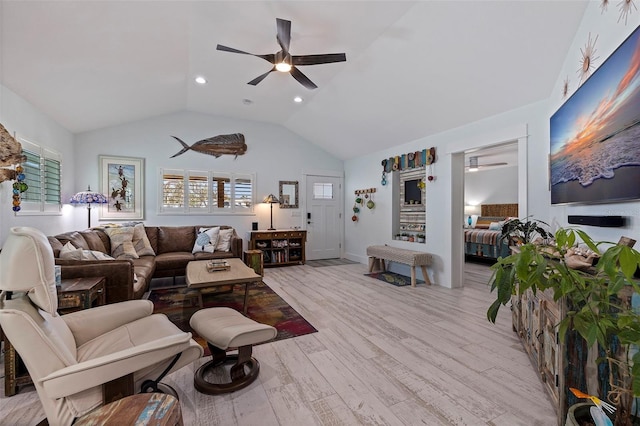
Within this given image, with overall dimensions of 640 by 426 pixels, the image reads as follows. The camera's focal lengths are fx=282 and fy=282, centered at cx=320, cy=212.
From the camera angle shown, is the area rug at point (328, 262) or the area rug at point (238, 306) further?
the area rug at point (328, 262)

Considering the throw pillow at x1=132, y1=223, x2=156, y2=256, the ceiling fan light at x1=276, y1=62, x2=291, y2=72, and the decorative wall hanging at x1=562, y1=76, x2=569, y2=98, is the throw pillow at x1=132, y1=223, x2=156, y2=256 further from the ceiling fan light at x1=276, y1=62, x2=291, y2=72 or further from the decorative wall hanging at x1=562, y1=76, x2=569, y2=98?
the decorative wall hanging at x1=562, y1=76, x2=569, y2=98

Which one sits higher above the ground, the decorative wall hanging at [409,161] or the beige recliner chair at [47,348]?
the decorative wall hanging at [409,161]

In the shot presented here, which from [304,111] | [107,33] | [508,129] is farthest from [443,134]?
[107,33]

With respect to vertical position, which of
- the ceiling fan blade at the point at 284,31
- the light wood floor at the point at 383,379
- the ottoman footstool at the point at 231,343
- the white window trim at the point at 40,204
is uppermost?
the ceiling fan blade at the point at 284,31

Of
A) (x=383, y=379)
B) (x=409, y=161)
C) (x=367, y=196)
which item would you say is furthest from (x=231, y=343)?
(x=367, y=196)

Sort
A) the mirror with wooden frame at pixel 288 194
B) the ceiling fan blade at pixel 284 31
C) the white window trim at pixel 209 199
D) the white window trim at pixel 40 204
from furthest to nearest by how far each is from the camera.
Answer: the mirror with wooden frame at pixel 288 194
the white window trim at pixel 209 199
the white window trim at pixel 40 204
the ceiling fan blade at pixel 284 31

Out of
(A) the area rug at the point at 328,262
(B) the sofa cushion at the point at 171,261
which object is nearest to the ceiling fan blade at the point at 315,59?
(B) the sofa cushion at the point at 171,261

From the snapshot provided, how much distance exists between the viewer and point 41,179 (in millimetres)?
3557

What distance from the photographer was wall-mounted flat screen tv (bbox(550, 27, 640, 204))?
1454 mm

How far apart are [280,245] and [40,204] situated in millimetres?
3778

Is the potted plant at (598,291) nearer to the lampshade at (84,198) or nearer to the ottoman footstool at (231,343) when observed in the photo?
the ottoman footstool at (231,343)

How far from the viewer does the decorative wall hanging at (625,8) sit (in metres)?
1.54

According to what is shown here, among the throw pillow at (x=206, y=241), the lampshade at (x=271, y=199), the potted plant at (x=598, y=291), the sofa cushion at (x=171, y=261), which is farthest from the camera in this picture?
the lampshade at (x=271, y=199)

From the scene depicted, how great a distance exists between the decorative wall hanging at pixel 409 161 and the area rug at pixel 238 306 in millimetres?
3134
